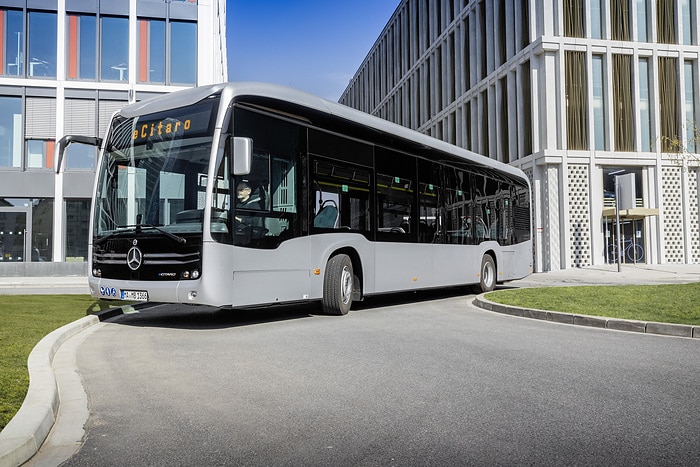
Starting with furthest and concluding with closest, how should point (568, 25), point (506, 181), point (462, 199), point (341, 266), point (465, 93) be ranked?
point (465, 93) → point (568, 25) → point (506, 181) → point (462, 199) → point (341, 266)

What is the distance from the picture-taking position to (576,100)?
2902cm

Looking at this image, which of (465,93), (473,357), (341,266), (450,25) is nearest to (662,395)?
(473,357)

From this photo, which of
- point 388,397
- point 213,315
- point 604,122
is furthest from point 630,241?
point 388,397

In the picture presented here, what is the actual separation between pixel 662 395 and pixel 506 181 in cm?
1192

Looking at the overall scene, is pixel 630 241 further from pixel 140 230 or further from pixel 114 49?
pixel 140 230

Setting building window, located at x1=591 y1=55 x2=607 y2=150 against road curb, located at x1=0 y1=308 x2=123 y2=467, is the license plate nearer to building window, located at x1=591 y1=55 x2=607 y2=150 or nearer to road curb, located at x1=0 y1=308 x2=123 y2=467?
road curb, located at x1=0 y1=308 x2=123 y2=467

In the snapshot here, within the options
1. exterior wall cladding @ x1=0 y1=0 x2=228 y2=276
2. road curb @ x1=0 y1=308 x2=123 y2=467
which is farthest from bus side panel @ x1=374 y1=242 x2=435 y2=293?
exterior wall cladding @ x1=0 y1=0 x2=228 y2=276

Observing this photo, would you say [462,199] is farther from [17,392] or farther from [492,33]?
[492,33]

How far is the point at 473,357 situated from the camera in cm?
655

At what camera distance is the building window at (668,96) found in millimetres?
29672

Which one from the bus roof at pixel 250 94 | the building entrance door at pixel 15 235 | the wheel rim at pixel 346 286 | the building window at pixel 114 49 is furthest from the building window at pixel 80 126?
the wheel rim at pixel 346 286

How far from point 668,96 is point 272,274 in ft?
90.9

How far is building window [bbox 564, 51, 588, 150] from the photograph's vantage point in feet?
94.6

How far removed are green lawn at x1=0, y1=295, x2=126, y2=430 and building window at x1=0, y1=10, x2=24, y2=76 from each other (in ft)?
52.1
